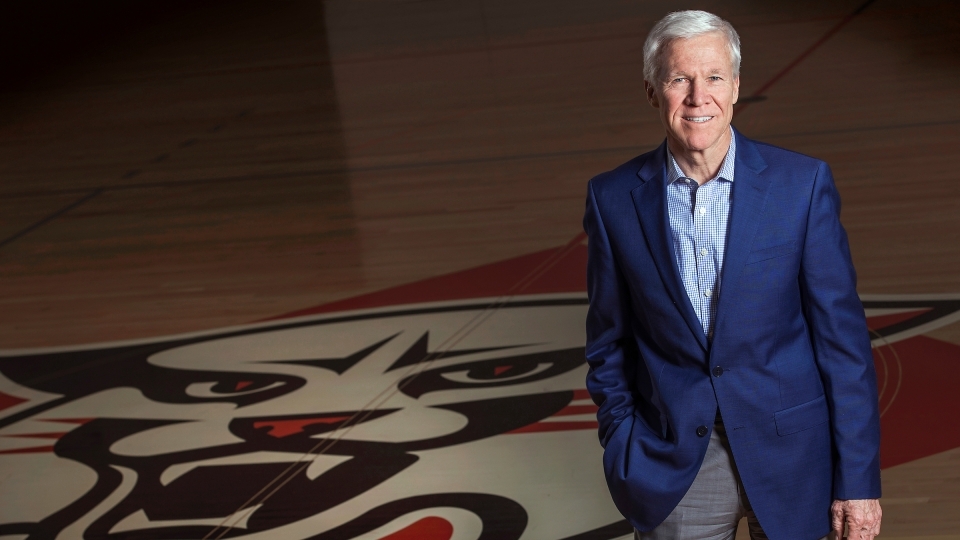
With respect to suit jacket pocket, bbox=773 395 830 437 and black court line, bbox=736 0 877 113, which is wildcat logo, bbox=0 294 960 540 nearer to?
suit jacket pocket, bbox=773 395 830 437

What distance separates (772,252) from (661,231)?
0.17 meters

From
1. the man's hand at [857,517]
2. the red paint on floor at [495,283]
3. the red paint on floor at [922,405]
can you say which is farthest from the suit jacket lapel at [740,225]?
the red paint on floor at [495,283]

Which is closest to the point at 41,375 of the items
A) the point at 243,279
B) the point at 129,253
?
the point at 243,279

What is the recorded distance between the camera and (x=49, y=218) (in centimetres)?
623

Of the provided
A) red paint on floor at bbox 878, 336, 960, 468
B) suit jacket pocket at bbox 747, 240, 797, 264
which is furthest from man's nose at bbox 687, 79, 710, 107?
red paint on floor at bbox 878, 336, 960, 468

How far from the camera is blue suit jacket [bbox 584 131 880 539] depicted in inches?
57.7

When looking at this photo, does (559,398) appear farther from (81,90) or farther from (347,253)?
(81,90)

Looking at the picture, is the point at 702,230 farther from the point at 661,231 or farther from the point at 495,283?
the point at 495,283

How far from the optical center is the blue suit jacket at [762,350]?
147 centimetres

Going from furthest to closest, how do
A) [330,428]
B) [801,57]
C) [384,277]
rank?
[801,57]
[384,277]
[330,428]

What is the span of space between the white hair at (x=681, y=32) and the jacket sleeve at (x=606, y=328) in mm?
232

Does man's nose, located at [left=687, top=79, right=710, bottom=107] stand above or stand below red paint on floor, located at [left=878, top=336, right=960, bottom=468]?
above

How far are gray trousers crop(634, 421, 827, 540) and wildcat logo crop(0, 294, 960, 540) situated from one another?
105cm

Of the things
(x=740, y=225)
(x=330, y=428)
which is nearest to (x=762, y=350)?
(x=740, y=225)
